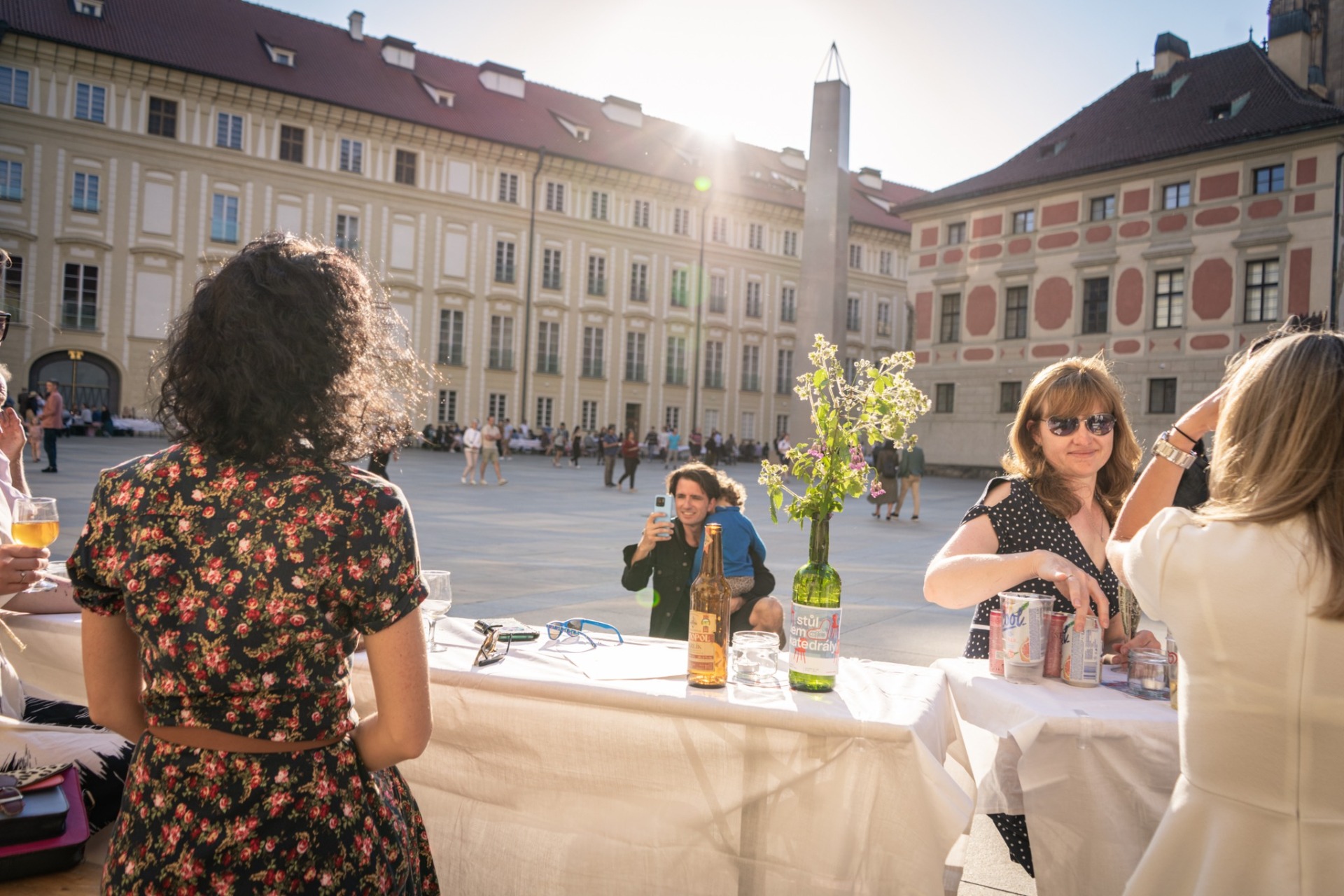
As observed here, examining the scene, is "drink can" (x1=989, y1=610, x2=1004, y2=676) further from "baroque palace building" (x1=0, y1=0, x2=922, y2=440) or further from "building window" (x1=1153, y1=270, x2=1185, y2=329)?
"building window" (x1=1153, y1=270, x2=1185, y2=329)

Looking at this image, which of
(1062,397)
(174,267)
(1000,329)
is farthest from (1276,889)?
(174,267)

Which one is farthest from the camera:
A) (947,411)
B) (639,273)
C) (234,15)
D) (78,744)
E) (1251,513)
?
(639,273)

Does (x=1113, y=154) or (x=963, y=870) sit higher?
(x=1113, y=154)

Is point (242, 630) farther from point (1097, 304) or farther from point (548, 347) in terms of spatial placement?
point (548, 347)

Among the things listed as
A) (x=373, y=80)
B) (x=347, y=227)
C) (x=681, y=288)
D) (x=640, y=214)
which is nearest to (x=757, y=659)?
(x=347, y=227)

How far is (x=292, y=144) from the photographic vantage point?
37.7m

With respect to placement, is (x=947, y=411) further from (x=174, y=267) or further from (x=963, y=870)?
(x=963, y=870)

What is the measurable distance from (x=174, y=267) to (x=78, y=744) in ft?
125

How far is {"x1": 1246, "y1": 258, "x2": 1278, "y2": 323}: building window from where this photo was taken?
27984 millimetres

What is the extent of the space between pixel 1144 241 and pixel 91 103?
34.3 m

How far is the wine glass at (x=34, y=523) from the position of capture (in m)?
2.54

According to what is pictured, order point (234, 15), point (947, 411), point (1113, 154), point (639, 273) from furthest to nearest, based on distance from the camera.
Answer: point (639, 273)
point (234, 15)
point (947, 411)
point (1113, 154)

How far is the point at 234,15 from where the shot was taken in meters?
38.7

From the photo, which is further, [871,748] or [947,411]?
[947,411]
